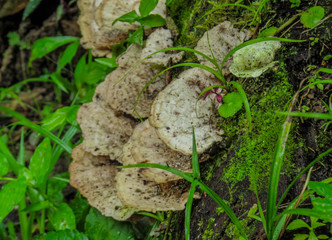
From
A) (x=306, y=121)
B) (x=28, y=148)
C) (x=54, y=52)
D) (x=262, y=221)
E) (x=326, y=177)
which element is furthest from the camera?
(x=54, y=52)

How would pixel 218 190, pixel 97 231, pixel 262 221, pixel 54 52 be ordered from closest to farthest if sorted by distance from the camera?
pixel 262 221, pixel 218 190, pixel 97 231, pixel 54 52

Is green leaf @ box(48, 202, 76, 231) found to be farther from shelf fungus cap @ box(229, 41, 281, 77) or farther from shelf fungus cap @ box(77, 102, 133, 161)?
shelf fungus cap @ box(229, 41, 281, 77)

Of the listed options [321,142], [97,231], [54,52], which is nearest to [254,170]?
[321,142]

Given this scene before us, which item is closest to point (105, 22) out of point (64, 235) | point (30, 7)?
point (64, 235)

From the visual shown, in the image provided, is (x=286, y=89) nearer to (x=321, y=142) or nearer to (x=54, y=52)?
(x=321, y=142)

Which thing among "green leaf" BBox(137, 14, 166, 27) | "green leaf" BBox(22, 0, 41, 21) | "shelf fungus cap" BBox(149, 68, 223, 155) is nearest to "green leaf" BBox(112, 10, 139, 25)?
"green leaf" BBox(137, 14, 166, 27)

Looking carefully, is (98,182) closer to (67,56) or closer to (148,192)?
(148,192)
